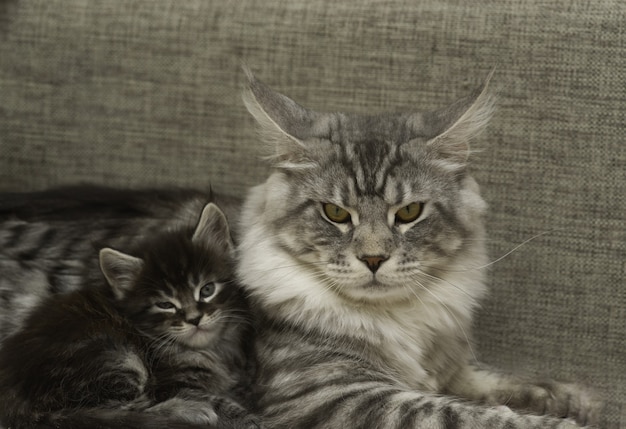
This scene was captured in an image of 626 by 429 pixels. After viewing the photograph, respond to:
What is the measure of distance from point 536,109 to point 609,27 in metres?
0.32

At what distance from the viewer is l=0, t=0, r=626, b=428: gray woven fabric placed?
98.7 inches

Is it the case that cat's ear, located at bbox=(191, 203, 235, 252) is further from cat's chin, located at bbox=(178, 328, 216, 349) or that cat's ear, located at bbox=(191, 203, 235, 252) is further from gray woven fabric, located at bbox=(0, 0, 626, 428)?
gray woven fabric, located at bbox=(0, 0, 626, 428)

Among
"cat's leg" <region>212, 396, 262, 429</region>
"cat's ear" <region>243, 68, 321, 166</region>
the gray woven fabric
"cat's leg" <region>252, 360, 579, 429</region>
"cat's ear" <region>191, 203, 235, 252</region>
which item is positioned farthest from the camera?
the gray woven fabric

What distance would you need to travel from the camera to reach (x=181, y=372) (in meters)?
2.05

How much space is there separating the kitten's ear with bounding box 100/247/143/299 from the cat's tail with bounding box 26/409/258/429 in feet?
1.16

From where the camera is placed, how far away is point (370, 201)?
1971 mm

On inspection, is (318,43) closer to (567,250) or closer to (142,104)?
(142,104)

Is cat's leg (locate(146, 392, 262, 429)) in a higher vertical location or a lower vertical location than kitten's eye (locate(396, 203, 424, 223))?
lower

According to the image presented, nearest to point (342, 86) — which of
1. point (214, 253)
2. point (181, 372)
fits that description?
point (214, 253)

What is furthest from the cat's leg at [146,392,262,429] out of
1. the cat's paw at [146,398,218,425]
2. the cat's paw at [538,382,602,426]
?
the cat's paw at [538,382,602,426]

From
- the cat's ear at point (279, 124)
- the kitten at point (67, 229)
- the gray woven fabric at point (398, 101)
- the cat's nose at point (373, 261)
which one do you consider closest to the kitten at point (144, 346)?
the kitten at point (67, 229)

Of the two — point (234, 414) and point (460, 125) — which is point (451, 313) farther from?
point (234, 414)

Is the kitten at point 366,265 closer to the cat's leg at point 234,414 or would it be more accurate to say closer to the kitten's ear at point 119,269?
the cat's leg at point 234,414

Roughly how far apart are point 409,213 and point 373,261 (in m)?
0.16
